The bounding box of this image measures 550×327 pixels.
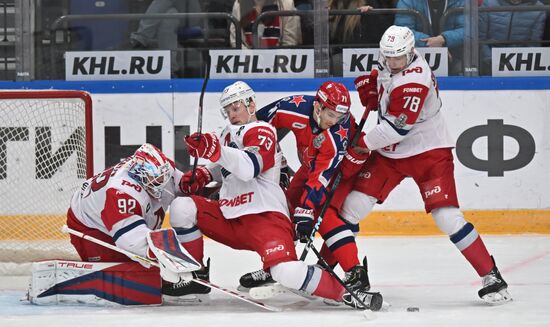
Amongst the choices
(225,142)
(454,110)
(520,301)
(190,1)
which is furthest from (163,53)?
(520,301)

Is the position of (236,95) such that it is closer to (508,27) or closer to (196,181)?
(196,181)

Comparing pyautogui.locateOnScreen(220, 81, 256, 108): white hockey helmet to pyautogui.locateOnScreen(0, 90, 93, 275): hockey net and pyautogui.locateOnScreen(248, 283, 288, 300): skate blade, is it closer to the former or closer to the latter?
pyautogui.locateOnScreen(248, 283, 288, 300): skate blade

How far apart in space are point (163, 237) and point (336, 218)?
0.68 m

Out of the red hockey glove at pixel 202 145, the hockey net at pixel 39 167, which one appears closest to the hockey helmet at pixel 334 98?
the red hockey glove at pixel 202 145

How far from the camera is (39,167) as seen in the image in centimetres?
608

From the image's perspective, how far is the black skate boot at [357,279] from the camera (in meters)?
4.56

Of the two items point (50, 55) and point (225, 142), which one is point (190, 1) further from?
point (225, 142)

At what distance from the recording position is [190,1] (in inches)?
274

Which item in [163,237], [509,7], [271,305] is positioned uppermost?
[509,7]

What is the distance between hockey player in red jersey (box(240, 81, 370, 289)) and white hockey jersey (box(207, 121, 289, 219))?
0.39 ft

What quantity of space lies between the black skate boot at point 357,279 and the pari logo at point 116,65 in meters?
2.62

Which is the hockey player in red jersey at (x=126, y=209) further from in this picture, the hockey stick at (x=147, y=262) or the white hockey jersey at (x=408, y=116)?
the white hockey jersey at (x=408, y=116)

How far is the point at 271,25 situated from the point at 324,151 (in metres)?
2.41

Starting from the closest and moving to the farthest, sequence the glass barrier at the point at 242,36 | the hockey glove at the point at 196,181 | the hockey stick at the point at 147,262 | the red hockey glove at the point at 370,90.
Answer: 1. the hockey stick at the point at 147,262
2. the hockey glove at the point at 196,181
3. the red hockey glove at the point at 370,90
4. the glass barrier at the point at 242,36
